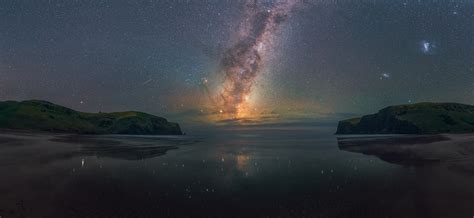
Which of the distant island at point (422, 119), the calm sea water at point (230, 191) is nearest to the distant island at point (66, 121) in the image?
the calm sea water at point (230, 191)

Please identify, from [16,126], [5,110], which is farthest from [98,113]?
[16,126]

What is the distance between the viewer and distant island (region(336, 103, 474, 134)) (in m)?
119

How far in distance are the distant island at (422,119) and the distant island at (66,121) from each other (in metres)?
125

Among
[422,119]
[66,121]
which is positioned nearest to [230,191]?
[422,119]

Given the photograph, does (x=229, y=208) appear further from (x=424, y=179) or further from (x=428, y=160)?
(x=428, y=160)

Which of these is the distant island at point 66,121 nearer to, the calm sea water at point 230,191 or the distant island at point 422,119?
the calm sea water at point 230,191

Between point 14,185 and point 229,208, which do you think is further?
point 14,185

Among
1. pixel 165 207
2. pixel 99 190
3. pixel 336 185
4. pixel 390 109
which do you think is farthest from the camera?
pixel 390 109

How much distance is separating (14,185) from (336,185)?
72.2 feet

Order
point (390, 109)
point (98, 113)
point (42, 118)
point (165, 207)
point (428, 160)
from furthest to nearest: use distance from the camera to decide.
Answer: point (98, 113) < point (390, 109) < point (42, 118) < point (428, 160) < point (165, 207)

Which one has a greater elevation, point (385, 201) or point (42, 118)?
point (42, 118)

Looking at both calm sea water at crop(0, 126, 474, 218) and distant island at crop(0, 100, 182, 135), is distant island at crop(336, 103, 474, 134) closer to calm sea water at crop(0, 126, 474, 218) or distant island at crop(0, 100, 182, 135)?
calm sea water at crop(0, 126, 474, 218)

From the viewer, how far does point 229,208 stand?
1565cm

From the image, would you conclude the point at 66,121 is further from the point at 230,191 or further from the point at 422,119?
the point at 422,119
